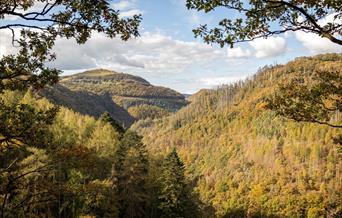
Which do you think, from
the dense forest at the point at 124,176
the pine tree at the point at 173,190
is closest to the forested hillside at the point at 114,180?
the pine tree at the point at 173,190

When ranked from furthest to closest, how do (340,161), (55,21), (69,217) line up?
(340,161)
(69,217)
(55,21)

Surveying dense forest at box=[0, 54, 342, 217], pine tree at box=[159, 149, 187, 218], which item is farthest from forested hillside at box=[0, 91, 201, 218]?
dense forest at box=[0, 54, 342, 217]

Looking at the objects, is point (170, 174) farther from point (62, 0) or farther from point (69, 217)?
point (62, 0)

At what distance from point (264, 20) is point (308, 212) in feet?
398

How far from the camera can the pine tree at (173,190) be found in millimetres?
46406

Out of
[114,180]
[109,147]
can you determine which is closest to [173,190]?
[114,180]

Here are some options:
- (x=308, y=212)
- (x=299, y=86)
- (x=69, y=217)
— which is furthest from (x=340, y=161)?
(x=299, y=86)

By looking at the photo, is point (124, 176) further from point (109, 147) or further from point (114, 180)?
point (109, 147)

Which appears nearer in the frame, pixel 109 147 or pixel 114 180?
pixel 114 180

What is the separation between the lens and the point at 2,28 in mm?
7082

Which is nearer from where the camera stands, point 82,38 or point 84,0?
point 84,0

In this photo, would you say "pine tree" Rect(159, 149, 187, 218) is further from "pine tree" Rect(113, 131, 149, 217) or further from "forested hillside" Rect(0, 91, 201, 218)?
"pine tree" Rect(113, 131, 149, 217)

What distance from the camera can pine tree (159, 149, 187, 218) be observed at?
46.4 metres

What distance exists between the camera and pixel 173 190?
46688 mm
